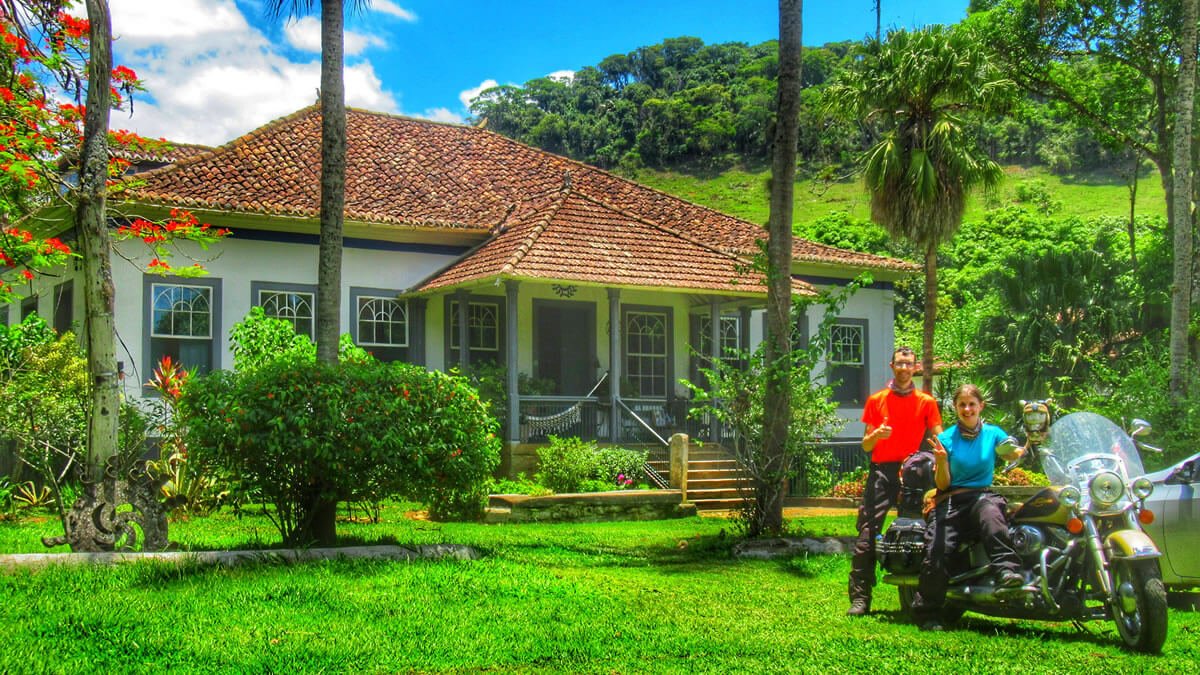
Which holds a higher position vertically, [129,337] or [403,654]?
[129,337]

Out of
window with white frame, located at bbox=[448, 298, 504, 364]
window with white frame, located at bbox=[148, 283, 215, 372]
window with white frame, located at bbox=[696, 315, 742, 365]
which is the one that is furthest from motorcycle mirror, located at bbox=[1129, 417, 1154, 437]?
window with white frame, located at bbox=[148, 283, 215, 372]

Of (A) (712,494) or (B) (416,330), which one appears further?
(B) (416,330)

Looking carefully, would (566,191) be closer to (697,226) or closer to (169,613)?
(697,226)

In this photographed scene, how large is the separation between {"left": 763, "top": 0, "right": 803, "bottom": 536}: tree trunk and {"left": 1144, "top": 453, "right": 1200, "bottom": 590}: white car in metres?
4.30

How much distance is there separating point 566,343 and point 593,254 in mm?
2869

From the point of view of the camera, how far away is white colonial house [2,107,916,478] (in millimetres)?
17406

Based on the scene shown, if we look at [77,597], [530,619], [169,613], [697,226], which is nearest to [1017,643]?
[530,619]

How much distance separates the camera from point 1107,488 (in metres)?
6.95

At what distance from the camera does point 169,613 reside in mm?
6938

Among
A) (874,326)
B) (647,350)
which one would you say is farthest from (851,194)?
(647,350)

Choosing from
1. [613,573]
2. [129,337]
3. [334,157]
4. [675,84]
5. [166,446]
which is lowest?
[613,573]

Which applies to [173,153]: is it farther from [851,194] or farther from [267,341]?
[851,194]

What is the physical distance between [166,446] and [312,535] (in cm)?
421

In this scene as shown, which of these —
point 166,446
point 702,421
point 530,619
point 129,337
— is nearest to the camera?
point 530,619
